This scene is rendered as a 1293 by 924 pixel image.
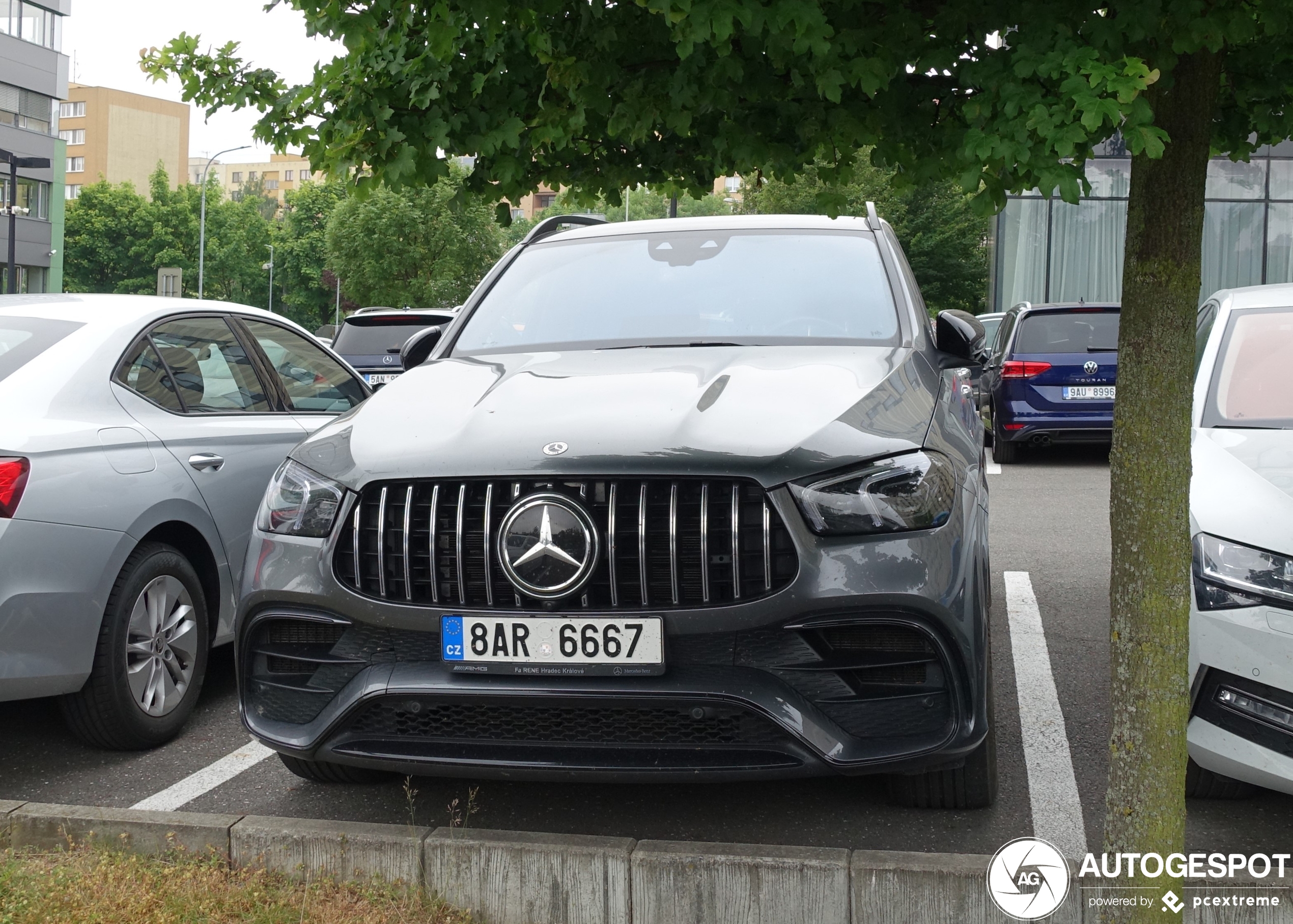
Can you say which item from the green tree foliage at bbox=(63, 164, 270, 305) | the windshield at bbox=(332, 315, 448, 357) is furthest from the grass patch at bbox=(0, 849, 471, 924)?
the green tree foliage at bbox=(63, 164, 270, 305)

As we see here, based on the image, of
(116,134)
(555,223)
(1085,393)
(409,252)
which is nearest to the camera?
(555,223)

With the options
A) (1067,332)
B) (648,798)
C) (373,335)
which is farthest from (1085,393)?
(648,798)

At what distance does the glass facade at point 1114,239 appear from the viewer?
2834cm

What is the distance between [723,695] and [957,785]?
3.00 feet

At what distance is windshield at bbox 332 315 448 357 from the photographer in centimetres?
1424

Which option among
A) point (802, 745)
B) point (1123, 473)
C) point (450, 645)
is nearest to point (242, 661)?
point (450, 645)

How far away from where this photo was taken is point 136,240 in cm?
7875

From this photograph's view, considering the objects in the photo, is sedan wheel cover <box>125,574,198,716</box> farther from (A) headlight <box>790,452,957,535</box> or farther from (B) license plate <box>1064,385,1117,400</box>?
(B) license plate <box>1064,385,1117,400</box>

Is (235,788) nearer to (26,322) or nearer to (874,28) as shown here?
(26,322)

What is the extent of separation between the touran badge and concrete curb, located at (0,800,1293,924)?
1.88 feet

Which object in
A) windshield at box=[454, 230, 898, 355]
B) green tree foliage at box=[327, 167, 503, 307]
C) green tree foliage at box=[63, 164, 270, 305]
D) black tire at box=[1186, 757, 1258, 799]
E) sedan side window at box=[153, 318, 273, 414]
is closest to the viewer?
black tire at box=[1186, 757, 1258, 799]

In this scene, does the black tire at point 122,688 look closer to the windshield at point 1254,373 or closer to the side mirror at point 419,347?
the side mirror at point 419,347

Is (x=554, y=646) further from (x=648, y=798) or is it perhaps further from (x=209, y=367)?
(x=209, y=367)
